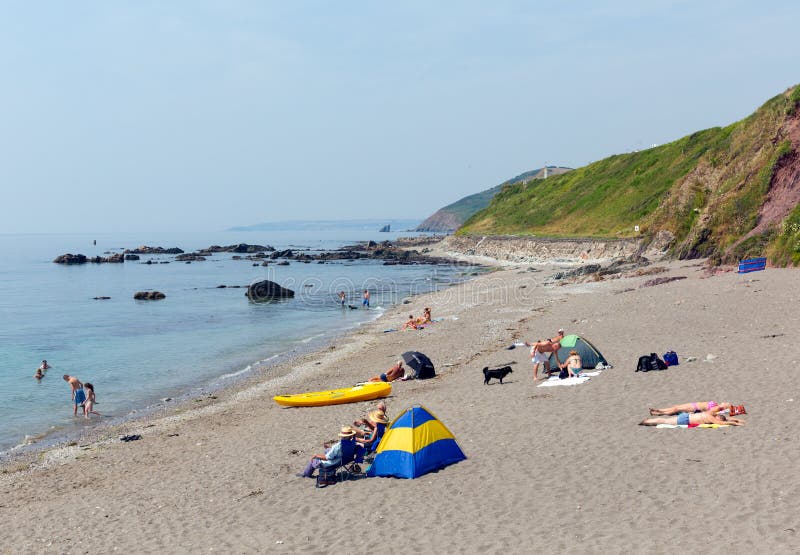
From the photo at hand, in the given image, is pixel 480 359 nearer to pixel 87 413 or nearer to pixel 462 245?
pixel 87 413

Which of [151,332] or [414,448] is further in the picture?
[151,332]

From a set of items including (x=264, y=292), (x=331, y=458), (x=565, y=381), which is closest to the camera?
(x=331, y=458)

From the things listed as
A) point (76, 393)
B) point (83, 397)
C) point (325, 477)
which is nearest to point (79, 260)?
point (83, 397)

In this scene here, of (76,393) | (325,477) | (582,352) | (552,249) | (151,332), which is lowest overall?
(151,332)

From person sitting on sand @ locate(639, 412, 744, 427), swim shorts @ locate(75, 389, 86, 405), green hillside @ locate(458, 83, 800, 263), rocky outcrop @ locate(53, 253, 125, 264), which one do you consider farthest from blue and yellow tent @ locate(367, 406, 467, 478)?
rocky outcrop @ locate(53, 253, 125, 264)

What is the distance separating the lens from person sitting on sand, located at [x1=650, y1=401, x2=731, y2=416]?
12.0 metres

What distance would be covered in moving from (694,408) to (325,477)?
272 inches

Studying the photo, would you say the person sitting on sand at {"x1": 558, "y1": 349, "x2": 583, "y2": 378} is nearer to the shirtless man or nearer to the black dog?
the shirtless man

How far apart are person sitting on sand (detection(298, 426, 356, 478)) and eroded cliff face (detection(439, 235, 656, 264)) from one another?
46.1 m

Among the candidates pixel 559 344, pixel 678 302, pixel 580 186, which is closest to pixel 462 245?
pixel 580 186

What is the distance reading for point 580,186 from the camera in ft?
356

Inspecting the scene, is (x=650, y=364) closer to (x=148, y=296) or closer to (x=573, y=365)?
(x=573, y=365)

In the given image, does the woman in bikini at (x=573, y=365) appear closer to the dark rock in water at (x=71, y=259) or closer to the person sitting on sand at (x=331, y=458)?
the person sitting on sand at (x=331, y=458)

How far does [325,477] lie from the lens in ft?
37.2
